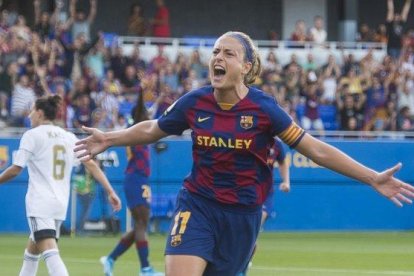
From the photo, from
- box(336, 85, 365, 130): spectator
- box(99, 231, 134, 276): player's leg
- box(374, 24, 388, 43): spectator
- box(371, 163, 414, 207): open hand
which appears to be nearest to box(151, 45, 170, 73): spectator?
box(336, 85, 365, 130): spectator

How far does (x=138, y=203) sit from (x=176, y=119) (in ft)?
23.5

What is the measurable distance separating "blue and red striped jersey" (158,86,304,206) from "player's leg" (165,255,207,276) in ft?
1.56

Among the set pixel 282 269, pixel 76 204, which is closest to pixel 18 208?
pixel 76 204

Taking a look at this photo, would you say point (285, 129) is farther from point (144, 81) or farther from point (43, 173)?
point (144, 81)

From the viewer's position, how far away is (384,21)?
41.5 m

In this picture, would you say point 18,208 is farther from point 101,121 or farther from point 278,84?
point 278,84

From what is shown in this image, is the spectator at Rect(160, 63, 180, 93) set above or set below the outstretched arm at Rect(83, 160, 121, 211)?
below

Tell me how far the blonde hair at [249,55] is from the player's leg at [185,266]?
134 centimetres

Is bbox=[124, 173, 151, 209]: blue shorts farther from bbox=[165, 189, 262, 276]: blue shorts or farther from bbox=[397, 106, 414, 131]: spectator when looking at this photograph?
bbox=[397, 106, 414, 131]: spectator

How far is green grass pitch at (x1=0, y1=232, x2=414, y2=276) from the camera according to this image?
1669 centimetres

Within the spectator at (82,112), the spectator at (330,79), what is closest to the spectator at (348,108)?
the spectator at (330,79)

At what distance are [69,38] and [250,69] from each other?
20.8m

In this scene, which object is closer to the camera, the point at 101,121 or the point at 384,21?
the point at 101,121

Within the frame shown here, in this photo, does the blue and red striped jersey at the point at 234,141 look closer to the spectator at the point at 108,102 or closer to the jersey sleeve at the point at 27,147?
the jersey sleeve at the point at 27,147
